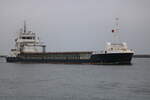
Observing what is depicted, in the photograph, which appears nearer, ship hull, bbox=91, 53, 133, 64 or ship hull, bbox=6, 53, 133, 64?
ship hull, bbox=91, 53, 133, 64

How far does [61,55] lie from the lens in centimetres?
8131

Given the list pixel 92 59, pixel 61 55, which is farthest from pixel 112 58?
pixel 61 55

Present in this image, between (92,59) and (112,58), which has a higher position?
(112,58)

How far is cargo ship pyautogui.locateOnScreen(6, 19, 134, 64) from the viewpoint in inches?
2749

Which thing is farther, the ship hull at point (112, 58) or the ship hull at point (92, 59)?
the ship hull at point (92, 59)

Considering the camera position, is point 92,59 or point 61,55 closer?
point 92,59

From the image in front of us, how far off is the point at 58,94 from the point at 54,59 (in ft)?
185

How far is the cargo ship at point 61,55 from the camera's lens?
2749 inches

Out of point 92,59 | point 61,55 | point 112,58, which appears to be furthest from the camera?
point 61,55

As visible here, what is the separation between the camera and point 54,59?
8412 centimetres

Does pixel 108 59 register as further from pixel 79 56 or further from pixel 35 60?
pixel 35 60

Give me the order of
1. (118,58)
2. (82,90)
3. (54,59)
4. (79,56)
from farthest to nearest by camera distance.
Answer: (54,59)
(79,56)
(118,58)
(82,90)

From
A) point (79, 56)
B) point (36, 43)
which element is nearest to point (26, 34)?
point (36, 43)

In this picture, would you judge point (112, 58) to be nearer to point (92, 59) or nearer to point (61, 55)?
point (92, 59)
